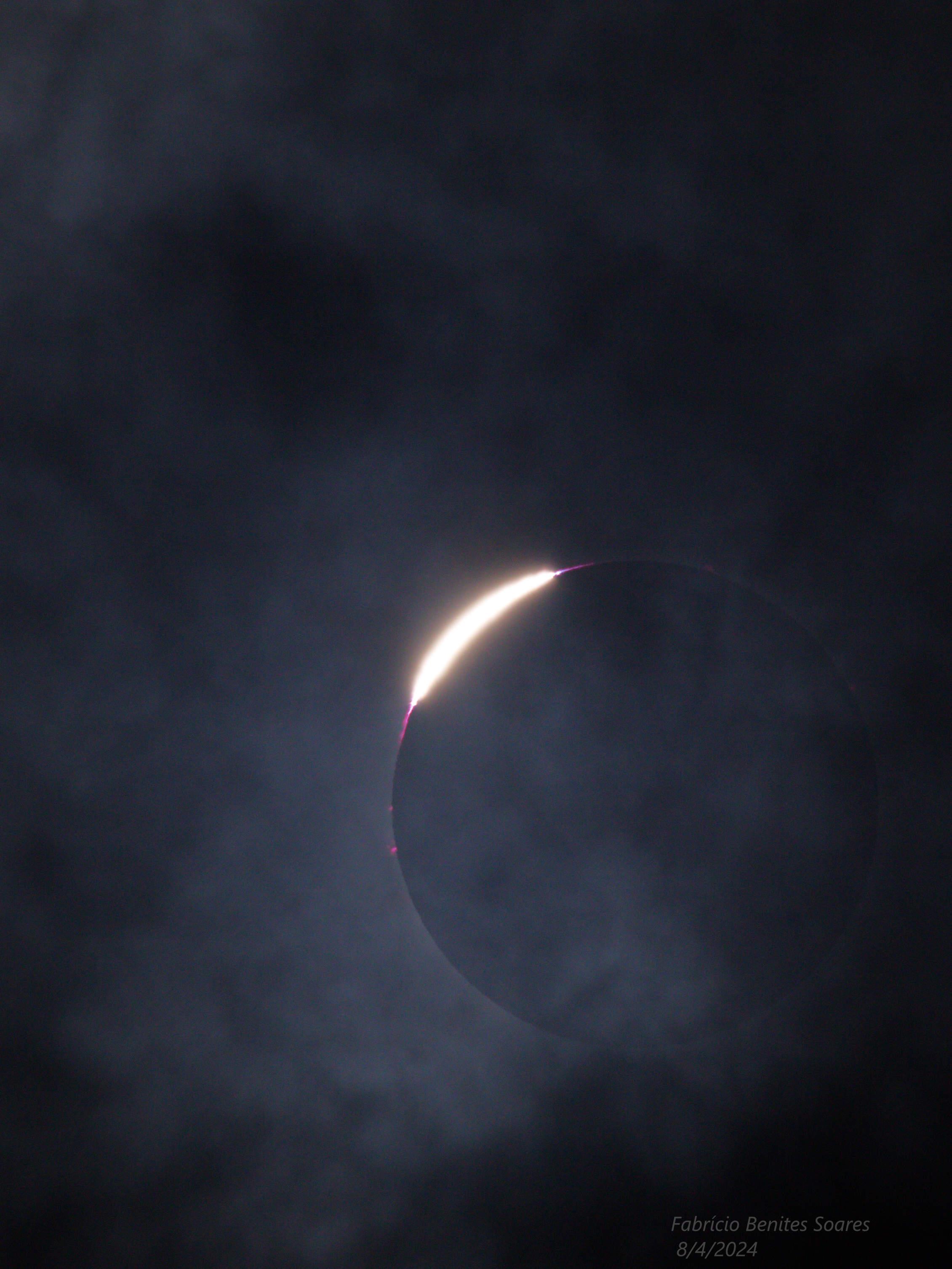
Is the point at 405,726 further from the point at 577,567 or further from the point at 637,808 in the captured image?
the point at 637,808

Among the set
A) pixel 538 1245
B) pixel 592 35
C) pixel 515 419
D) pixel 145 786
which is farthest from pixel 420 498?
pixel 538 1245

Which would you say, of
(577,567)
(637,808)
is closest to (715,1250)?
(637,808)

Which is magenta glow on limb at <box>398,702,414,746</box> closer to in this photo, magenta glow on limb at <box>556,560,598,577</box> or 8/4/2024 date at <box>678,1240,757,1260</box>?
magenta glow on limb at <box>556,560,598,577</box>

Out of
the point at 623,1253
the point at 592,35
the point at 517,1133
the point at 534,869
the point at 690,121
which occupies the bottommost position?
the point at 623,1253

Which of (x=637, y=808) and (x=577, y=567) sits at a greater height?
(x=577, y=567)

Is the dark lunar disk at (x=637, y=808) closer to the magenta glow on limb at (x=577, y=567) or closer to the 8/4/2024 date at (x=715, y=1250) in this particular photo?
the magenta glow on limb at (x=577, y=567)

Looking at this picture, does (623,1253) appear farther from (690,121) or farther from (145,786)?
(690,121)

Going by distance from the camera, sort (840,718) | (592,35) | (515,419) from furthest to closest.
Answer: (840,718), (515,419), (592,35)

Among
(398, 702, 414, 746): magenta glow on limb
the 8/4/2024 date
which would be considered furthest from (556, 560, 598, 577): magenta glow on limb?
the 8/4/2024 date
